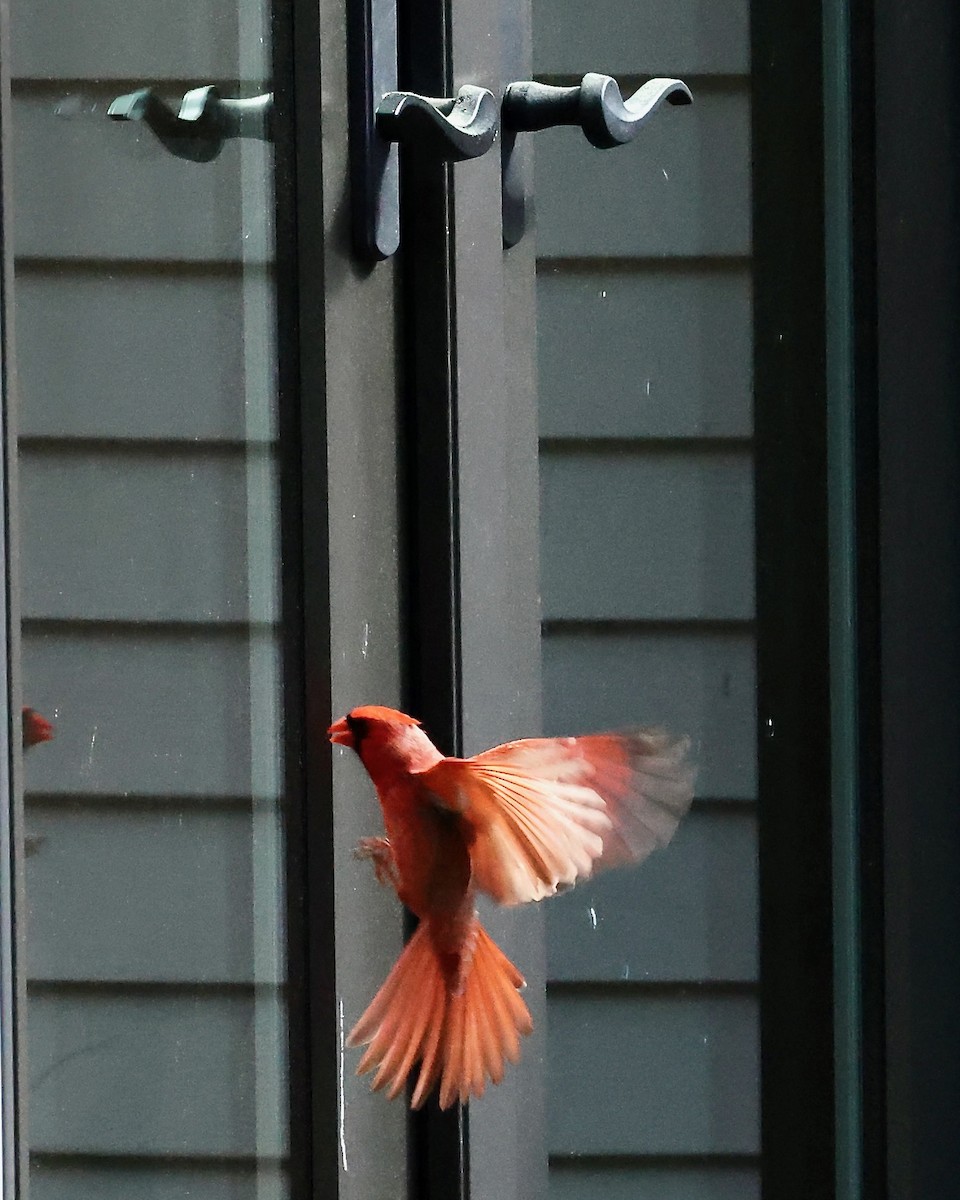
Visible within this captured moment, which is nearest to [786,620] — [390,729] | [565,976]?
[565,976]

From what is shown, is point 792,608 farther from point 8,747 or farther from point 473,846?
point 8,747

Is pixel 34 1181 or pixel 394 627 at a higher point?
pixel 394 627

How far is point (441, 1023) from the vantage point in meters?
0.72

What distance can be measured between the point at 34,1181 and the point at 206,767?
185 millimetres

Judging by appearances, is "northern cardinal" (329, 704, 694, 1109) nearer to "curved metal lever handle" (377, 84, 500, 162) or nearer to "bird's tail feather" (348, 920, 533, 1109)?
"bird's tail feather" (348, 920, 533, 1109)

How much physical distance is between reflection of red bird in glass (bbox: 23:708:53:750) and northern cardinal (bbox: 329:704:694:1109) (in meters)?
0.15

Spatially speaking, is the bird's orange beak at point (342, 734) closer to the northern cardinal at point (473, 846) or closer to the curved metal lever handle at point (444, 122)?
the northern cardinal at point (473, 846)

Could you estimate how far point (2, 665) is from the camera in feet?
1.71

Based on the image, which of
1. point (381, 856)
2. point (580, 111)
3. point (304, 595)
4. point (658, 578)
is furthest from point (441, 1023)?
point (580, 111)

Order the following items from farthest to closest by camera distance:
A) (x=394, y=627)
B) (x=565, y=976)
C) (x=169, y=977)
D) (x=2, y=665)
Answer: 1. (x=565, y=976)
2. (x=394, y=627)
3. (x=169, y=977)
4. (x=2, y=665)

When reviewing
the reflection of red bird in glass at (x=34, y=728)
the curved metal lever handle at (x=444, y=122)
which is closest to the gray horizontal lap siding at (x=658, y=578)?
the curved metal lever handle at (x=444, y=122)

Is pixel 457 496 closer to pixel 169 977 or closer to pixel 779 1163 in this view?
pixel 169 977

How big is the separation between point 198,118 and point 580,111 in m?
0.23

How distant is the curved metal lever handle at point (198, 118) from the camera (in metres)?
0.60
